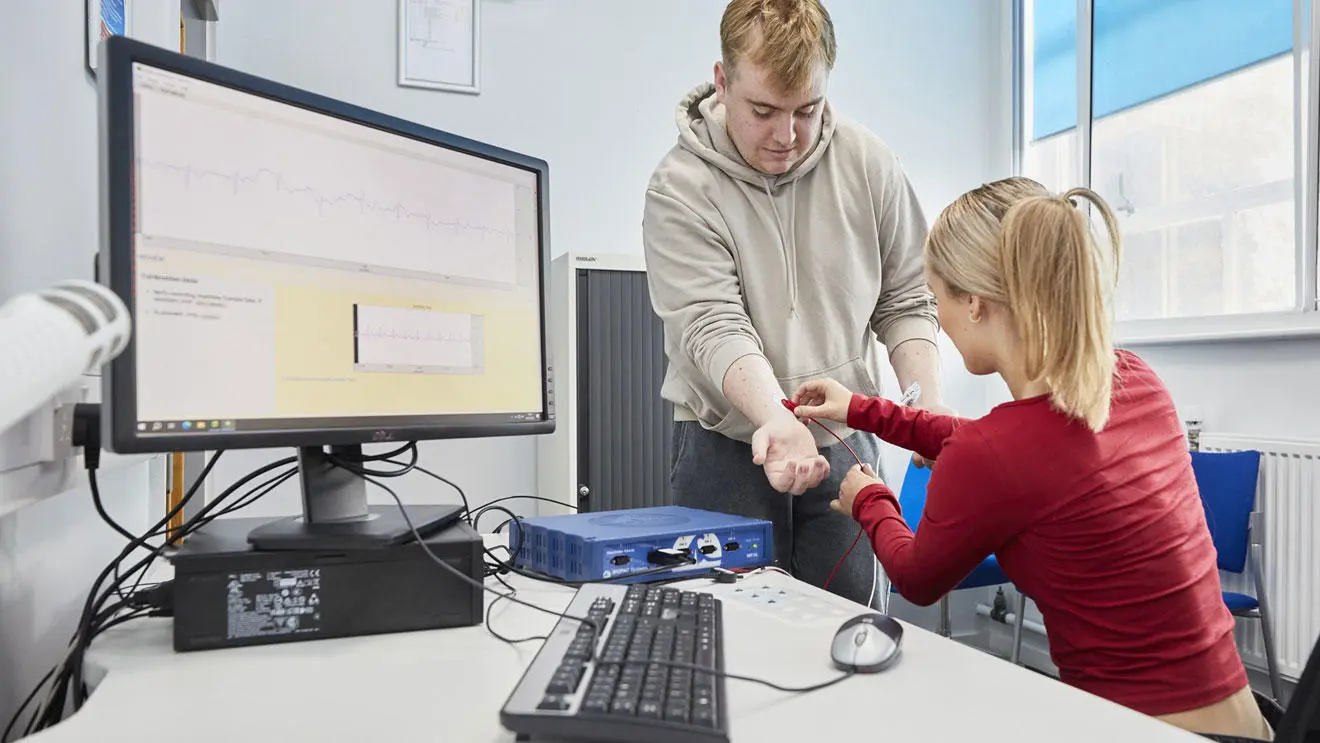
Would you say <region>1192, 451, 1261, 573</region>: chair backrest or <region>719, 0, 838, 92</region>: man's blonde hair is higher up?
<region>719, 0, 838, 92</region>: man's blonde hair

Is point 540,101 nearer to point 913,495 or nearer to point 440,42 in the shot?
point 440,42

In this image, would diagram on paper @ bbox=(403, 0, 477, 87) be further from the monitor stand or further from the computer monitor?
the monitor stand

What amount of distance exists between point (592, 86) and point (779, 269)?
161cm

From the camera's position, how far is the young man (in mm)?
1285

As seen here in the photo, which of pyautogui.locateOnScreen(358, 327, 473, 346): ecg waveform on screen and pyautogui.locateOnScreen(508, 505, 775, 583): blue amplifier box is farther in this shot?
pyautogui.locateOnScreen(508, 505, 775, 583): blue amplifier box

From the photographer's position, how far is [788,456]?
3.59 ft

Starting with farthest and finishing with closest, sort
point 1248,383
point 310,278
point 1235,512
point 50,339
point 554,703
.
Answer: point 1248,383, point 1235,512, point 310,278, point 554,703, point 50,339

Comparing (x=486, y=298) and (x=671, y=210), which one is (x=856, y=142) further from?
(x=486, y=298)

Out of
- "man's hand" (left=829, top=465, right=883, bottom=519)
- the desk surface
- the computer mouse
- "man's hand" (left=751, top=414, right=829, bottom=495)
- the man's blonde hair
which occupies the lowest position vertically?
the desk surface

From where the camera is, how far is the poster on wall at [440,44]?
2.56m

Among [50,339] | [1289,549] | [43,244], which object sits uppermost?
[43,244]

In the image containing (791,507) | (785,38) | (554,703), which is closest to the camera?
(554,703)

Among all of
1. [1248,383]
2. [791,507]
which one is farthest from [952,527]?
[1248,383]

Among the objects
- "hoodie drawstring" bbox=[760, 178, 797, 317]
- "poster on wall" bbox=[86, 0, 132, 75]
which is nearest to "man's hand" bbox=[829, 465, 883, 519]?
"hoodie drawstring" bbox=[760, 178, 797, 317]
